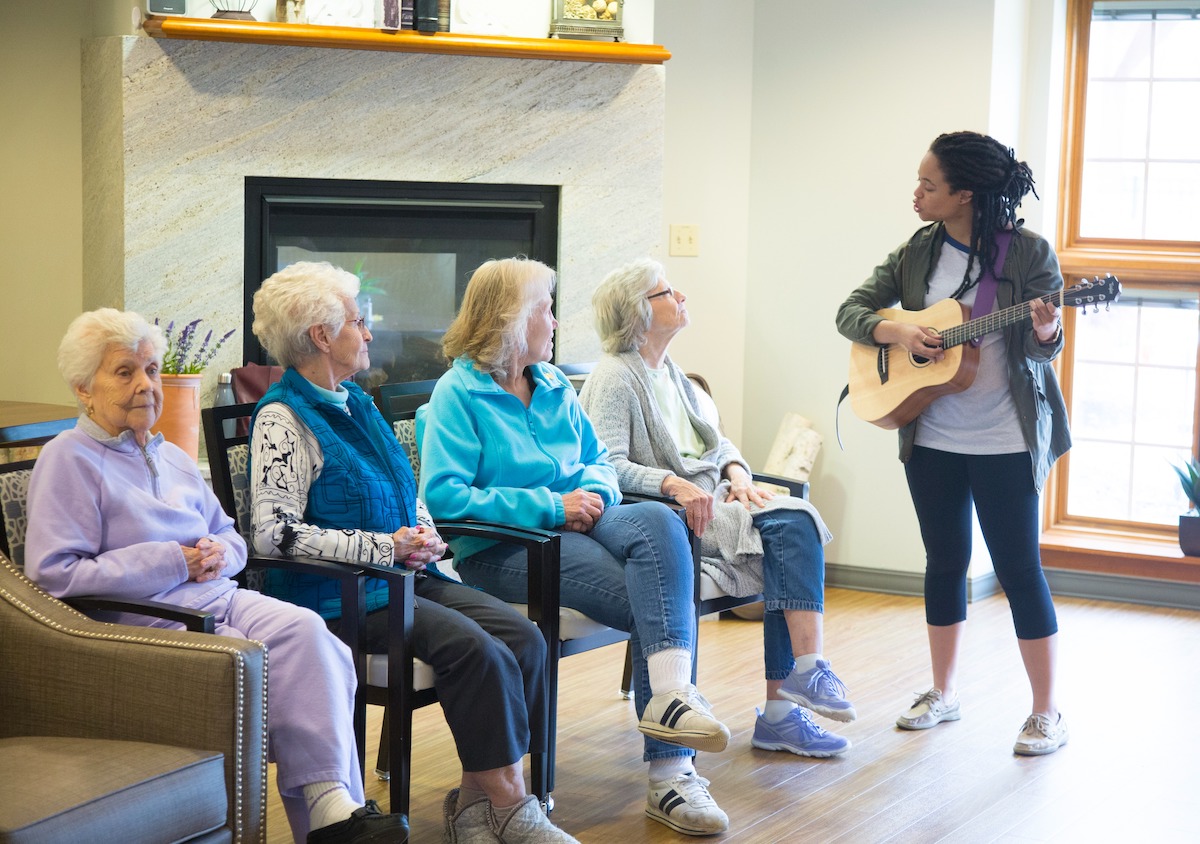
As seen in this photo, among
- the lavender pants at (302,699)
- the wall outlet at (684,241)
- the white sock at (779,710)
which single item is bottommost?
the white sock at (779,710)

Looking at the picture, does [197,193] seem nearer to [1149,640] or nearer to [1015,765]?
[1015,765]

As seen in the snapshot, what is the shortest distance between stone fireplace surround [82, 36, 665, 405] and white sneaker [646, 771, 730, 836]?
6.27 ft

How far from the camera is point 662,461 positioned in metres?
3.26

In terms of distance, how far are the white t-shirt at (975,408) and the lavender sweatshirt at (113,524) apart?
5.79ft

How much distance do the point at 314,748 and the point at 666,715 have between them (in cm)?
77

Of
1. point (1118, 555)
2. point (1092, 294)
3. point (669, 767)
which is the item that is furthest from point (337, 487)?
point (1118, 555)

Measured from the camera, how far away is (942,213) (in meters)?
3.25

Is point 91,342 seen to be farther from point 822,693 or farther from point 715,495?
point 822,693

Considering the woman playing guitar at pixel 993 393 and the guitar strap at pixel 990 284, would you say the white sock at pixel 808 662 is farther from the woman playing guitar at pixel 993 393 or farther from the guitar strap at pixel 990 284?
the guitar strap at pixel 990 284

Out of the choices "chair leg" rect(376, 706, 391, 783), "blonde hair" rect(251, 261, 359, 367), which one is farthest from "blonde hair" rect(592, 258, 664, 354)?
"chair leg" rect(376, 706, 391, 783)

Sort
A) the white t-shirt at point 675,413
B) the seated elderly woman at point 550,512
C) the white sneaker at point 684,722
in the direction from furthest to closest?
the white t-shirt at point 675,413
the seated elderly woman at point 550,512
the white sneaker at point 684,722

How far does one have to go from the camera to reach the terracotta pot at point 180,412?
3666mm

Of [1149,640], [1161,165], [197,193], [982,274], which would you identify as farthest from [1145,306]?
[197,193]

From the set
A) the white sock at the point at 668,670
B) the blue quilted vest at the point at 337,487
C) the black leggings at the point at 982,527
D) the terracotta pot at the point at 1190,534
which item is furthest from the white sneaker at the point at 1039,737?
the terracotta pot at the point at 1190,534
